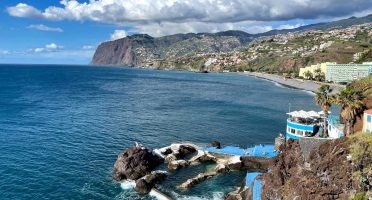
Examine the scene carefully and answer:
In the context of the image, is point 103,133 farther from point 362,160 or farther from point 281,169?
point 362,160

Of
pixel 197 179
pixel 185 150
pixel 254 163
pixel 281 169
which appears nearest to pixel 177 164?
pixel 197 179

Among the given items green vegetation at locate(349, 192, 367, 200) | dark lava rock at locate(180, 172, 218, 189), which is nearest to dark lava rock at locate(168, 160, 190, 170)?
dark lava rock at locate(180, 172, 218, 189)

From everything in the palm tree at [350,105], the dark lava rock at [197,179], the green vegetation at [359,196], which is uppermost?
the palm tree at [350,105]

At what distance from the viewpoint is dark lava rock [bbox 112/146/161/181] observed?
52.8 meters

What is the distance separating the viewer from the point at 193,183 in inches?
1991

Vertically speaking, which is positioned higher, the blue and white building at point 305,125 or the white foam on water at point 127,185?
the blue and white building at point 305,125

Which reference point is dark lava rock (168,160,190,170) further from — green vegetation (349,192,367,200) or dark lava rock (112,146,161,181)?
green vegetation (349,192,367,200)

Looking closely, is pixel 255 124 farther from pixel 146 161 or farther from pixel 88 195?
pixel 88 195

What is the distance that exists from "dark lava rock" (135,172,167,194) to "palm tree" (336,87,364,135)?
82.2 feet

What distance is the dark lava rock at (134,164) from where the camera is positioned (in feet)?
173

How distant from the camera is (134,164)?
5484 cm

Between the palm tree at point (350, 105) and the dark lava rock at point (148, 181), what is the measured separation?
25067 millimetres

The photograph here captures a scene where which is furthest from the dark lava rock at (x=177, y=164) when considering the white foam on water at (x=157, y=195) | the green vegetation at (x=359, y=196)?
the green vegetation at (x=359, y=196)

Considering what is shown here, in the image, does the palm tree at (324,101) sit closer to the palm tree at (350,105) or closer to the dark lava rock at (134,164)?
the palm tree at (350,105)
